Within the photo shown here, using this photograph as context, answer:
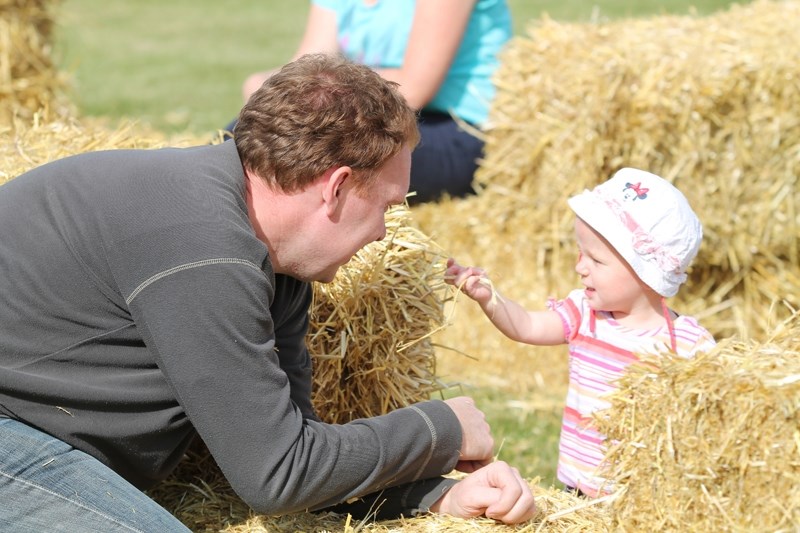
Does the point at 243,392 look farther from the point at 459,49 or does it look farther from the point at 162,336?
the point at 459,49

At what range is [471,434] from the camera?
2.70 metres

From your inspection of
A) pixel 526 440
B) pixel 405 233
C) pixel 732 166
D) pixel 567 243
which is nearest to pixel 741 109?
pixel 732 166

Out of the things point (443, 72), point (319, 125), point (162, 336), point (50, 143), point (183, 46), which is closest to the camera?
point (162, 336)

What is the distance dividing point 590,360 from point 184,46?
38.2ft

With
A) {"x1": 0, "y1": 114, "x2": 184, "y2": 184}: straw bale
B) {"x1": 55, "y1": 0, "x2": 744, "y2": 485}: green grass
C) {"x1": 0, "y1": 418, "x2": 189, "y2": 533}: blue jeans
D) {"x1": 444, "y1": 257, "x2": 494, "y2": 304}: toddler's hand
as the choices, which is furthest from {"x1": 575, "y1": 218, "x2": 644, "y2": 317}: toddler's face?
{"x1": 55, "y1": 0, "x2": 744, "y2": 485}: green grass

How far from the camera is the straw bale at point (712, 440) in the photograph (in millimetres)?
2066

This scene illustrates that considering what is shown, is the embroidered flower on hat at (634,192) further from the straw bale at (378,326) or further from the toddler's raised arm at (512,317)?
the straw bale at (378,326)

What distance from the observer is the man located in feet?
7.45

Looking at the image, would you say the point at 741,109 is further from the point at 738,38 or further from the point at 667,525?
the point at 667,525

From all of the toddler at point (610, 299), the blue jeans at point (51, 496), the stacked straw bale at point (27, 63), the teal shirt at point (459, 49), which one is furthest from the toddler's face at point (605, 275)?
the stacked straw bale at point (27, 63)

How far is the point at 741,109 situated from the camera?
510cm

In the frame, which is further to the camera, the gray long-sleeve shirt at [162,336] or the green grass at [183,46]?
the green grass at [183,46]

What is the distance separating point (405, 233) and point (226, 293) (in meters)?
1.15

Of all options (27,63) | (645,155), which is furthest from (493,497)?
(27,63)
